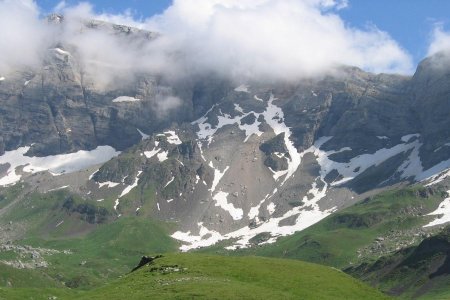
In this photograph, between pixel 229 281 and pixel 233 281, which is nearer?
pixel 229 281

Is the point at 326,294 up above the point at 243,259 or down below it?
below

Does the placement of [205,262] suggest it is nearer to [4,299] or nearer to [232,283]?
[232,283]

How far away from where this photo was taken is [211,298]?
328 feet

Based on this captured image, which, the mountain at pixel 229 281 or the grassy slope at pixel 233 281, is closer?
the grassy slope at pixel 233 281

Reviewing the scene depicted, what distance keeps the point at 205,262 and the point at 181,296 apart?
1123 inches

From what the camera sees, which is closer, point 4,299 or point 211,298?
point 211,298

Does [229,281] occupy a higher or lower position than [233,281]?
higher

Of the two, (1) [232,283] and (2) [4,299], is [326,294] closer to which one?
(1) [232,283]

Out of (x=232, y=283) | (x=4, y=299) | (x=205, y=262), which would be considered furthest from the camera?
(x=4, y=299)

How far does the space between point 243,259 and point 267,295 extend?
104ft

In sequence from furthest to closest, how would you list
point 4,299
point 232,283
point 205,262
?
point 4,299 → point 205,262 → point 232,283

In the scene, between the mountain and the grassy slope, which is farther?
the mountain

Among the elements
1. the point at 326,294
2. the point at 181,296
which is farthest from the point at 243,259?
the point at 181,296

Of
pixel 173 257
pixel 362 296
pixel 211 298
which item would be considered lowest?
pixel 362 296
